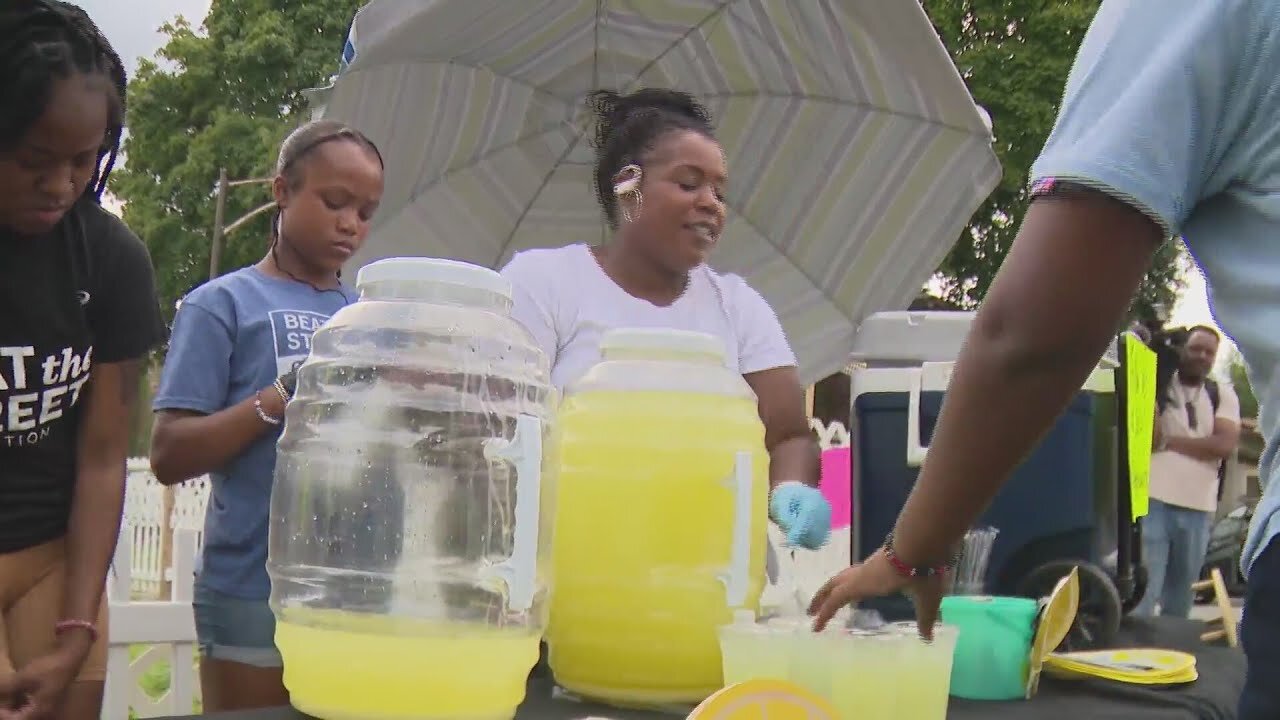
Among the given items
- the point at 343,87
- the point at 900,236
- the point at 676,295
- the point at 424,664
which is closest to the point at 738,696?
the point at 424,664

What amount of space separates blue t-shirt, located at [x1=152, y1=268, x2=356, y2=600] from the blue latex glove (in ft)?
3.08

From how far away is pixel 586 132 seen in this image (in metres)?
2.69

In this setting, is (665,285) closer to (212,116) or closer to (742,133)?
(742,133)

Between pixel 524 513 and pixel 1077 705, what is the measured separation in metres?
0.68

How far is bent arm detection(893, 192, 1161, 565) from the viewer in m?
0.79

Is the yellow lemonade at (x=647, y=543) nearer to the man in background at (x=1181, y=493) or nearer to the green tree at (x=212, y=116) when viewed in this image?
the man in background at (x=1181, y=493)

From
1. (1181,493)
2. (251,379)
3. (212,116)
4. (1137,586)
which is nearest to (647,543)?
(251,379)

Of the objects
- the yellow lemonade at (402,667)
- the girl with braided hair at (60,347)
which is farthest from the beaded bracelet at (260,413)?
the yellow lemonade at (402,667)

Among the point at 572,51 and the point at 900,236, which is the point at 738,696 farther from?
the point at 900,236

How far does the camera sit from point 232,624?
1.75m

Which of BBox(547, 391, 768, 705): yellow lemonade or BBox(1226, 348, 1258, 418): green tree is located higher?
BBox(1226, 348, 1258, 418): green tree

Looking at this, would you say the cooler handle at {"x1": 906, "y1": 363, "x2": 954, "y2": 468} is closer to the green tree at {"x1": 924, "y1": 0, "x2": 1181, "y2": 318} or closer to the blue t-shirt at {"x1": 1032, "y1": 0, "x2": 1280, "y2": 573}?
the blue t-shirt at {"x1": 1032, "y1": 0, "x2": 1280, "y2": 573}

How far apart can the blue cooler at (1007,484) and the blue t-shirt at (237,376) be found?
3.05 feet

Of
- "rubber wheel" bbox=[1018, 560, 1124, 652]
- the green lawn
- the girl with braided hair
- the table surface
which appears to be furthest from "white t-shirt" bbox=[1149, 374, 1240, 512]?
the girl with braided hair
